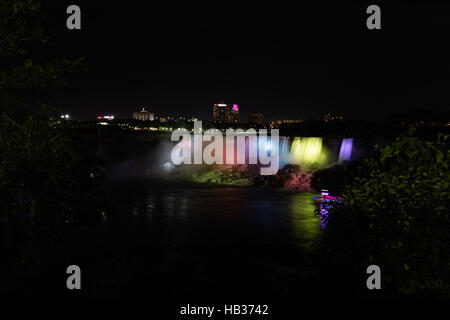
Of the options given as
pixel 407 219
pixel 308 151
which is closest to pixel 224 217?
pixel 407 219

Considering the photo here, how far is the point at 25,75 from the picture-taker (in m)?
7.22

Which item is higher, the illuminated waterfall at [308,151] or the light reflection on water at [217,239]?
the illuminated waterfall at [308,151]

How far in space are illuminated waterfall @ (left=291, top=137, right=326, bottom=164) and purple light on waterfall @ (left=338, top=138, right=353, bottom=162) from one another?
5.57 feet

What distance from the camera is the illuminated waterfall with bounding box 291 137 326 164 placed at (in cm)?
4480

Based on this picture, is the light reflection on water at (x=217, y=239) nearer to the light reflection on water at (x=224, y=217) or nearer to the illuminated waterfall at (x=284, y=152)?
the light reflection on water at (x=224, y=217)

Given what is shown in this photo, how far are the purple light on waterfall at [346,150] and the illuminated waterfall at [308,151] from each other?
1698 mm

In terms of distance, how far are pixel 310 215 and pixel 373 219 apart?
16402mm

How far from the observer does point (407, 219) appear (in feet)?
26.4

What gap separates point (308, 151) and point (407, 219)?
3869 centimetres

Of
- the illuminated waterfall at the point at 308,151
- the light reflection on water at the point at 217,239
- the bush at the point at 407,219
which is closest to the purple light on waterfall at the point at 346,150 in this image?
the illuminated waterfall at the point at 308,151

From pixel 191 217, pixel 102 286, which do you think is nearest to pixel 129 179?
pixel 191 217

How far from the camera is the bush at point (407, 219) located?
26.3 ft

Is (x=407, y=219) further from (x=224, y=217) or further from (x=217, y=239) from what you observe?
(x=224, y=217)

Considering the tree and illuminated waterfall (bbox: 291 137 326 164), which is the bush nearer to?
the tree
